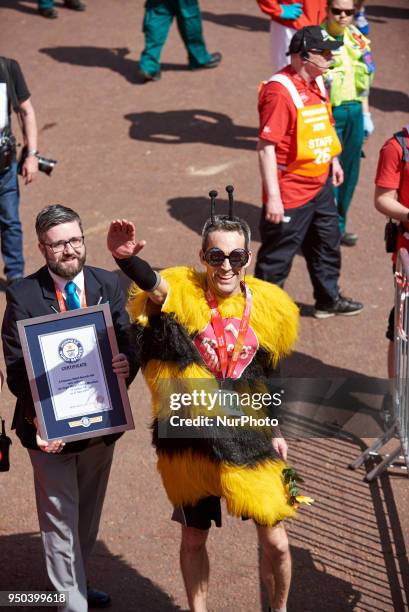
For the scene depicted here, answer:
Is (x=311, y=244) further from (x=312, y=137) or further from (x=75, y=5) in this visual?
(x=75, y=5)

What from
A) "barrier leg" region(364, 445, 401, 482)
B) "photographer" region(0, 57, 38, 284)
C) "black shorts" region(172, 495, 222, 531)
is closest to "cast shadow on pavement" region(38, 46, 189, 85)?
"photographer" region(0, 57, 38, 284)

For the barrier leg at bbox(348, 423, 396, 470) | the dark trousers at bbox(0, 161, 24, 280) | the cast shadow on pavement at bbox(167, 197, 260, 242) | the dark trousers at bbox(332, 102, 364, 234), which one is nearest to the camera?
the barrier leg at bbox(348, 423, 396, 470)

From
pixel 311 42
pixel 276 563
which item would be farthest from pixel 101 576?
pixel 311 42

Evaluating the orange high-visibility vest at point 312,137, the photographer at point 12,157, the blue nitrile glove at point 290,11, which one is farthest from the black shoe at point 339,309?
the blue nitrile glove at point 290,11

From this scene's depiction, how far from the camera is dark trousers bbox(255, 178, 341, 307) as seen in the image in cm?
698

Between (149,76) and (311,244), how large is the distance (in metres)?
5.42

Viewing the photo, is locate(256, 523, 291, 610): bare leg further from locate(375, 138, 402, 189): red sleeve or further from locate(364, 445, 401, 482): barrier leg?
locate(375, 138, 402, 189): red sleeve

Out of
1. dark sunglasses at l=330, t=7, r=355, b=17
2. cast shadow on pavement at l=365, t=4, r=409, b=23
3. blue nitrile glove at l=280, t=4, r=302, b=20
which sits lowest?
cast shadow on pavement at l=365, t=4, r=409, b=23

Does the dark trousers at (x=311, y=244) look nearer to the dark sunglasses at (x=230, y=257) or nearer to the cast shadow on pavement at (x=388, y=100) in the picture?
the dark sunglasses at (x=230, y=257)

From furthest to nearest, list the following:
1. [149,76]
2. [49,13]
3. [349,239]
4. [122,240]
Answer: [49,13] → [149,76] → [349,239] → [122,240]

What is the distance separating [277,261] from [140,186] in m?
3.09

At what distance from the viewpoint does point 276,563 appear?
4.48 meters

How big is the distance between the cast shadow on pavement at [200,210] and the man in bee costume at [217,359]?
15.2 feet

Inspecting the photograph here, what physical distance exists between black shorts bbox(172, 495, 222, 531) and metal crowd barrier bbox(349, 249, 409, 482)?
1217mm
